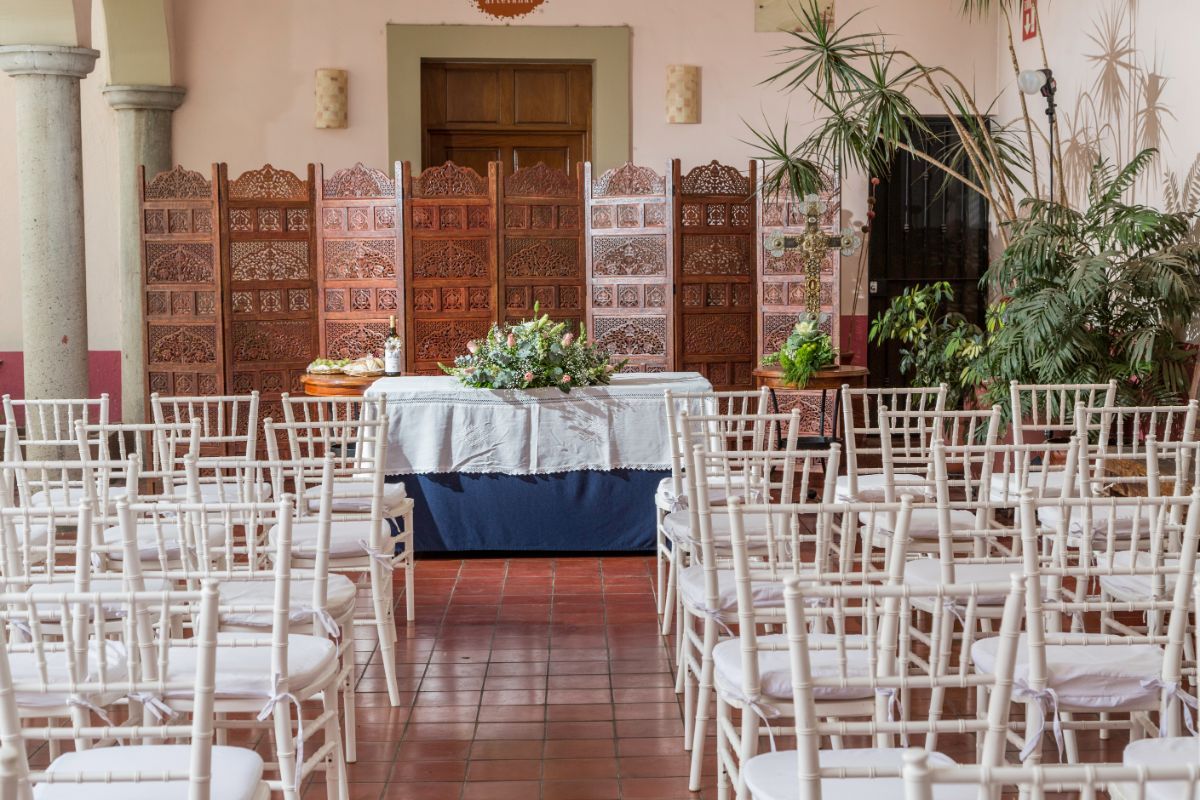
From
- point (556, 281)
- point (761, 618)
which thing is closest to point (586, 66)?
point (556, 281)

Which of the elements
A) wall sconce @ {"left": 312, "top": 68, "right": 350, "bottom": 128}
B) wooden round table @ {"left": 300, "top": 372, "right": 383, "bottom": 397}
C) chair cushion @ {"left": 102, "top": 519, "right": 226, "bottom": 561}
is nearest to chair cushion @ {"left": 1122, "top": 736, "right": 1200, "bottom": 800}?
chair cushion @ {"left": 102, "top": 519, "right": 226, "bottom": 561}

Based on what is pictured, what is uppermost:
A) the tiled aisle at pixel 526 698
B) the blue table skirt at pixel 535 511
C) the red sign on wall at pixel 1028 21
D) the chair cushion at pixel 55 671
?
the red sign on wall at pixel 1028 21

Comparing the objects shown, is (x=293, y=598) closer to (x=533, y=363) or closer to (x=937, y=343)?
(x=533, y=363)

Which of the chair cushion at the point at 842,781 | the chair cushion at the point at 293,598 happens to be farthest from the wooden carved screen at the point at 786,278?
the chair cushion at the point at 842,781

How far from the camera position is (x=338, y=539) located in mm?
4367

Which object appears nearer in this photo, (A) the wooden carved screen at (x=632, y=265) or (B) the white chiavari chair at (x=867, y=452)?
(B) the white chiavari chair at (x=867, y=452)

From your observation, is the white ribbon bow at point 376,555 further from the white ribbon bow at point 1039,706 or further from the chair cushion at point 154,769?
the white ribbon bow at point 1039,706

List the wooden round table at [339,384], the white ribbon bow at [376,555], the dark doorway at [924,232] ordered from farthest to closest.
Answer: the dark doorway at [924,232] → the wooden round table at [339,384] → the white ribbon bow at [376,555]

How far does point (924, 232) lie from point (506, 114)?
138 inches

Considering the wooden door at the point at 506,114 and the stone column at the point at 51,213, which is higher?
→ the wooden door at the point at 506,114

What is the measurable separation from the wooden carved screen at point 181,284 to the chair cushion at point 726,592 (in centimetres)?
593

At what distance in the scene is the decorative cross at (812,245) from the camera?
8.70 meters

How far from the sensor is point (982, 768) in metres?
1.39

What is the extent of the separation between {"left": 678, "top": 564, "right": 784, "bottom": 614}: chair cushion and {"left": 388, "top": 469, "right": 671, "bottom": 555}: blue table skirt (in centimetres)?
237
